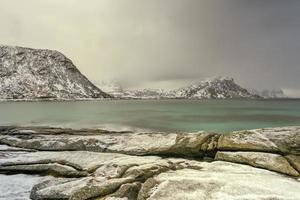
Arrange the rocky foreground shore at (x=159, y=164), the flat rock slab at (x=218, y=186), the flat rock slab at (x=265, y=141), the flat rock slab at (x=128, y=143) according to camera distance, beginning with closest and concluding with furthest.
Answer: the flat rock slab at (x=218, y=186), the rocky foreground shore at (x=159, y=164), the flat rock slab at (x=265, y=141), the flat rock slab at (x=128, y=143)

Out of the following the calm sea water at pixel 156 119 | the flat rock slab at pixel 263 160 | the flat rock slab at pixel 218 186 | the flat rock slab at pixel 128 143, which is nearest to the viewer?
the flat rock slab at pixel 218 186

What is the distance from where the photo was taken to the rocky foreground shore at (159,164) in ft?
51.2

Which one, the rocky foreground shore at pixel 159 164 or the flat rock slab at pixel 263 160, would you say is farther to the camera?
the flat rock slab at pixel 263 160

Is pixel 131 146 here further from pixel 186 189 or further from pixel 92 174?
pixel 186 189

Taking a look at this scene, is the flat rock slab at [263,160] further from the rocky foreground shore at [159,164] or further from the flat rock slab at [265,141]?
the flat rock slab at [265,141]

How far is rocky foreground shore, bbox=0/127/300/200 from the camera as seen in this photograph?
15.6 metres

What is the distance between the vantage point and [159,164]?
19.5m

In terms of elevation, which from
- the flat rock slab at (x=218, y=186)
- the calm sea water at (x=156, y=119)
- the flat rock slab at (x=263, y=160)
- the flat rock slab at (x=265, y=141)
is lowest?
the calm sea water at (x=156, y=119)

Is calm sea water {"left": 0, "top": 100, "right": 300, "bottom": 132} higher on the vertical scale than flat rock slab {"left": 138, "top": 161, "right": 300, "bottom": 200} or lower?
lower

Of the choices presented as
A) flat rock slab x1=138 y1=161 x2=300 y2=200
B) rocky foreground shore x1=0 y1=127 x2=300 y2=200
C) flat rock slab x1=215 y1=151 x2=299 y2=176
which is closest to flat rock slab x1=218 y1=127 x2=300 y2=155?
rocky foreground shore x1=0 y1=127 x2=300 y2=200

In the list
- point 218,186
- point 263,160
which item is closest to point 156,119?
point 263,160

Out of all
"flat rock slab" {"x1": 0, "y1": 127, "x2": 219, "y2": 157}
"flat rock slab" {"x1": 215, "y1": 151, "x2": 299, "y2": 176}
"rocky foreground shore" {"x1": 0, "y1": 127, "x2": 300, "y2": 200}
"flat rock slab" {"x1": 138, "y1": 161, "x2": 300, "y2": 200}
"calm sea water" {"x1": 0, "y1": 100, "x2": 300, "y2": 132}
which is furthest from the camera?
"calm sea water" {"x1": 0, "y1": 100, "x2": 300, "y2": 132}

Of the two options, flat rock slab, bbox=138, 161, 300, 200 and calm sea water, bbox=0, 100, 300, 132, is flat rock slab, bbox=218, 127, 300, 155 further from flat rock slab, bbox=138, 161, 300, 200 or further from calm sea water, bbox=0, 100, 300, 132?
calm sea water, bbox=0, 100, 300, 132

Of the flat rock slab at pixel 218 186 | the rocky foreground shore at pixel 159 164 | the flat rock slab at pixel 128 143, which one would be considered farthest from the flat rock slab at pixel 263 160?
the flat rock slab at pixel 128 143
